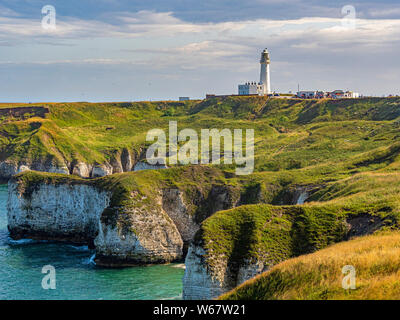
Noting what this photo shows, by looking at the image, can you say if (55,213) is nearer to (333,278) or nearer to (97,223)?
(97,223)

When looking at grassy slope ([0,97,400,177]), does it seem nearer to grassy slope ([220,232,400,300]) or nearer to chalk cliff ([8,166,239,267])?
chalk cliff ([8,166,239,267])

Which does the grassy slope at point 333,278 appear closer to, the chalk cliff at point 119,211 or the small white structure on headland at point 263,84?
the chalk cliff at point 119,211

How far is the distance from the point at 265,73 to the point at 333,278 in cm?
17038

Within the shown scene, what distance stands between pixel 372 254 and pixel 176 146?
105565 millimetres

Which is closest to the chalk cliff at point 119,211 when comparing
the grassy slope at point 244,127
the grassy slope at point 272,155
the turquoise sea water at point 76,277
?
the grassy slope at point 272,155

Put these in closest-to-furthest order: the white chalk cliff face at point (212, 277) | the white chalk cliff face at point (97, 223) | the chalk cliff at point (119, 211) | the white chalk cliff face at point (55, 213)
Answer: the white chalk cliff face at point (212, 277) → the white chalk cliff face at point (97, 223) → the chalk cliff at point (119, 211) → the white chalk cliff face at point (55, 213)

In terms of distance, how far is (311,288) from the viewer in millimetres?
23375

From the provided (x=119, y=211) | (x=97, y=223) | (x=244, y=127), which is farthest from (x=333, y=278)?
(x=244, y=127)

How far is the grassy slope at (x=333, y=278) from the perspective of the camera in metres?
21.2

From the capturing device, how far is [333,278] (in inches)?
934

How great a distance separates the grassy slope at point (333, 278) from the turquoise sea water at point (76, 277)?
2060 cm

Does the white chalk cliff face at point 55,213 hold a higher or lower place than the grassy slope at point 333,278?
lower

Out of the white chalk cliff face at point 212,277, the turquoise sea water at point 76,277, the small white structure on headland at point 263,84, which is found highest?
the small white structure on headland at point 263,84
